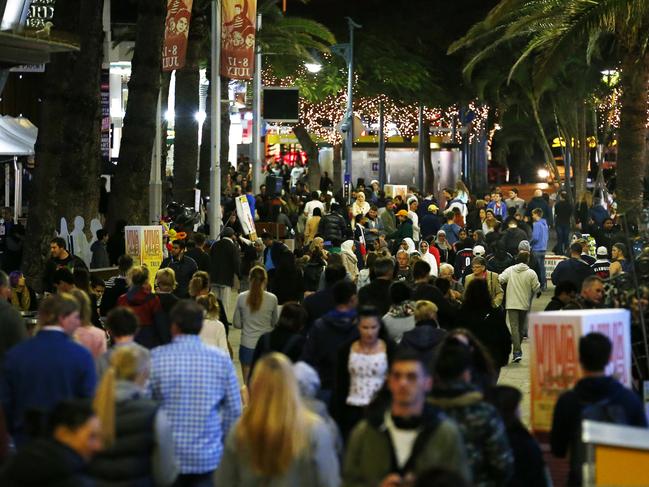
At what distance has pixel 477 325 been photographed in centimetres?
1295

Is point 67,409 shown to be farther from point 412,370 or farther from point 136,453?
point 412,370

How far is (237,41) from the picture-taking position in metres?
29.3

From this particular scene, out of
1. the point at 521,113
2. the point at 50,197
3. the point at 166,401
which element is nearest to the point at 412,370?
the point at 166,401

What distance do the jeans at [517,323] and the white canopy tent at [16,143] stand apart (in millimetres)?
15185

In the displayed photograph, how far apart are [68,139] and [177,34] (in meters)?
4.34

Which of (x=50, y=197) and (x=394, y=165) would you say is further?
(x=394, y=165)

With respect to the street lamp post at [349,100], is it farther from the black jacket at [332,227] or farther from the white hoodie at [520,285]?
the white hoodie at [520,285]

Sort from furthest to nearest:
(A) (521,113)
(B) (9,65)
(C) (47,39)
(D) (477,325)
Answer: (A) (521,113), (B) (9,65), (C) (47,39), (D) (477,325)

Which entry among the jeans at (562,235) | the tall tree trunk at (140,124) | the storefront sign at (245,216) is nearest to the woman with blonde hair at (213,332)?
the tall tree trunk at (140,124)

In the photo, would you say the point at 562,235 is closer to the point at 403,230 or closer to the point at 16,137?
the point at 403,230

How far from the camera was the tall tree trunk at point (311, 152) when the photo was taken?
55.4 metres

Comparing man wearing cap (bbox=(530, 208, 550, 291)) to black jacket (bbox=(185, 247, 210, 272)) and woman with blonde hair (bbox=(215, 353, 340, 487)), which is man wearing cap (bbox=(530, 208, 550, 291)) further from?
woman with blonde hair (bbox=(215, 353, 340, 487))

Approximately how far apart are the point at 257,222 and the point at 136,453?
84.4 feet

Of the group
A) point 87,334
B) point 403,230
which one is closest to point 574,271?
point 403,230
